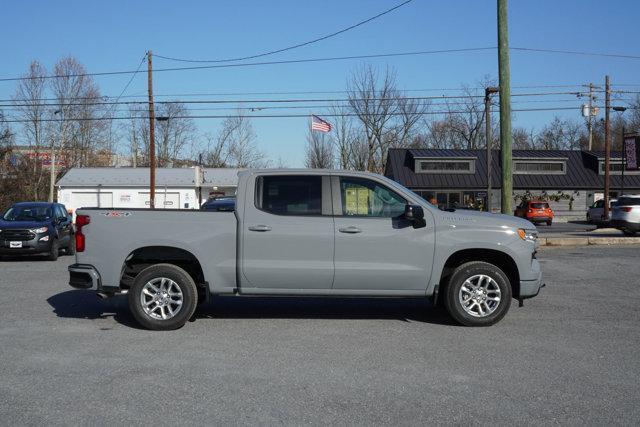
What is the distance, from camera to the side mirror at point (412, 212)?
7.15 meters

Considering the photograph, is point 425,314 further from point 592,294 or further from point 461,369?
point 592,294

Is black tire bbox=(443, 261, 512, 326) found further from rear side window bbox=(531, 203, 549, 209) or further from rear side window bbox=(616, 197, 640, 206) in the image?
rear side window bbox=(531, 203, 549, 209)

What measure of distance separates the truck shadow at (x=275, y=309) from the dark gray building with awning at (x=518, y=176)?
3895 centimetres

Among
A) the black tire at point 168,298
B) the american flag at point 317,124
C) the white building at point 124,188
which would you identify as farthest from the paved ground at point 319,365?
the white building at point 124,188

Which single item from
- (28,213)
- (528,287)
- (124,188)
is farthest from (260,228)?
(124,188)

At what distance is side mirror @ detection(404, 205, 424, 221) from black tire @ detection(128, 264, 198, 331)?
2657 millimetres

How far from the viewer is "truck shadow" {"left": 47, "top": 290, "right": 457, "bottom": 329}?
26.9ft

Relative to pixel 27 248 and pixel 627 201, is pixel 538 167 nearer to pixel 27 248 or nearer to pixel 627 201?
pixel 627 201

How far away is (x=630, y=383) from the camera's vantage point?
17.6 feet

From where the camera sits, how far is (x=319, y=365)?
5.91m

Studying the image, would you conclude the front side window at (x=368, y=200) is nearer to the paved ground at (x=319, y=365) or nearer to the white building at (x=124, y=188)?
the paved ground at (x=319, y=365)

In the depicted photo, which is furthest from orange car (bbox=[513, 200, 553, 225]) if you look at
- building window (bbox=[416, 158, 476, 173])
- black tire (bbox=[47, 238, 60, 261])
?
black tire (bbox=[47, 238, 60, 261])

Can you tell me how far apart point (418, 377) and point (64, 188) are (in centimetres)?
4438

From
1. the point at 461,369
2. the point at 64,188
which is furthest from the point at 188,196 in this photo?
the point at 461,369
